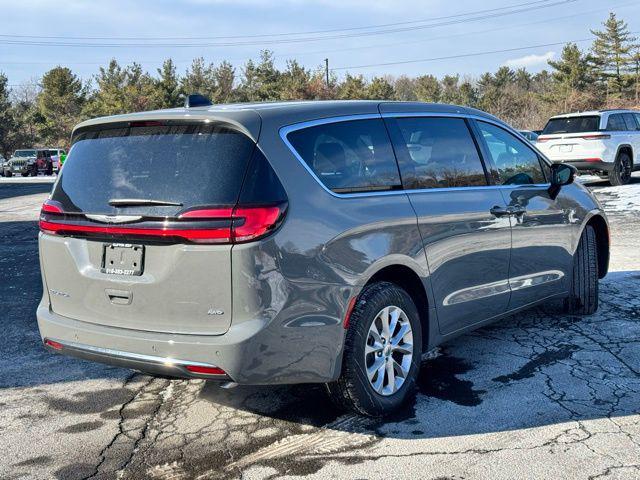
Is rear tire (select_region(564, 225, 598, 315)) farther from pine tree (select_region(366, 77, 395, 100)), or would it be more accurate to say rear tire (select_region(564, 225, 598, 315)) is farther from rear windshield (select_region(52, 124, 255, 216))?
pine tree (select_region(366, 77, 395, 100))

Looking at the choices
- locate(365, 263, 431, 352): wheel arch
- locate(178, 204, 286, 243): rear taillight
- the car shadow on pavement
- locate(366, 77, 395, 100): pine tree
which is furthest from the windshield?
locate(178, 204, 286, 243): rear taillight

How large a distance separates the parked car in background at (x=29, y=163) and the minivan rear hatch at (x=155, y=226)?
41.7 metres

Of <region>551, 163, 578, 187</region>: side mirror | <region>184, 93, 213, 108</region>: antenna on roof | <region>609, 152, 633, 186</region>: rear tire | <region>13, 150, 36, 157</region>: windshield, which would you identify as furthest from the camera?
<region>13, 150, 36, 157</region>: windshield

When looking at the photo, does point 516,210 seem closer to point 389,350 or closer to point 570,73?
point 389,350

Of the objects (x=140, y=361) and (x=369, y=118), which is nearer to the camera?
(x=140, y=361)

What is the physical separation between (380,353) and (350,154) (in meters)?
1.12

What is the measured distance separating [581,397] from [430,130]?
6.19ft

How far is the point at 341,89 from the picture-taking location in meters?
51.4

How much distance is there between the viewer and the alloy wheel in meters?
3.78

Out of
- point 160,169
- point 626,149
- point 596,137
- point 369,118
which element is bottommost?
point 626,149

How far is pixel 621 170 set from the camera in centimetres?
1678

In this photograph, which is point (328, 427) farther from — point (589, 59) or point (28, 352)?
point (589, 59)

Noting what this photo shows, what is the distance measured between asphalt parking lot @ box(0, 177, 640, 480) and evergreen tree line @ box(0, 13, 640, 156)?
43.2 m

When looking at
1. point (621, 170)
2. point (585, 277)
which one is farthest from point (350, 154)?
point (621, 170)
